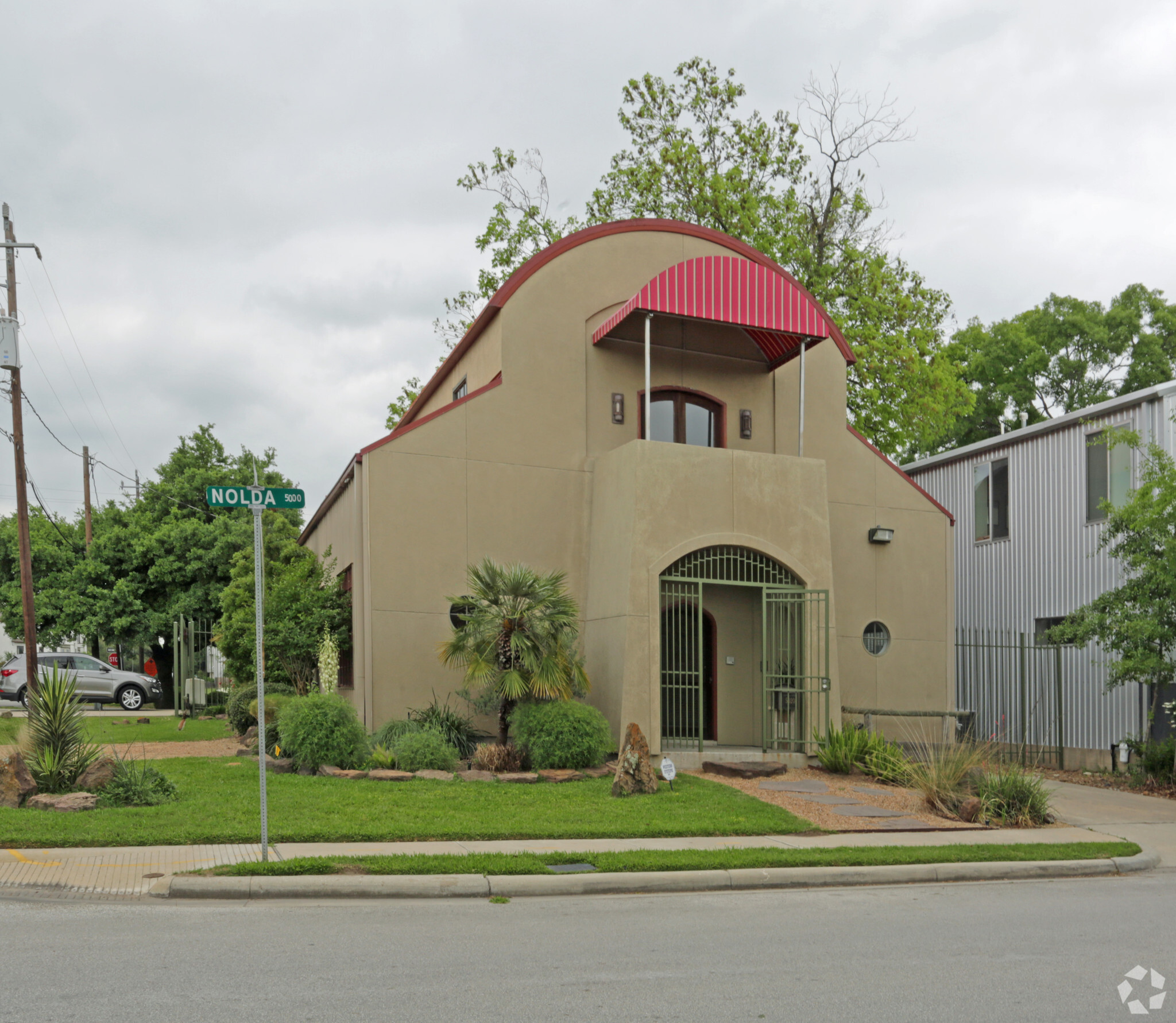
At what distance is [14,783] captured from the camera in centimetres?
1122

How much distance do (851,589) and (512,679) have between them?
7256 millimetres

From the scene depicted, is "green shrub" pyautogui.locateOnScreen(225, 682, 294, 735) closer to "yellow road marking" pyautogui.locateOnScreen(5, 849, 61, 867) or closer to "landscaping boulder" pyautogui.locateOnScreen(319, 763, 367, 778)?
"landscaping boulder" pyautogui.locateOnScreen(319, 763, 367, 778)

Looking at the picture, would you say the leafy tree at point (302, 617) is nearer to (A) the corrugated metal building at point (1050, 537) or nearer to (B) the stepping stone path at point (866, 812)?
(B) the stepping stone path at point (866, 812)

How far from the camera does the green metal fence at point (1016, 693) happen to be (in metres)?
20.1

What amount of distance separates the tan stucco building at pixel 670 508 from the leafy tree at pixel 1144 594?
3.56 meters

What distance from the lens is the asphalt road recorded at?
557 centimetres

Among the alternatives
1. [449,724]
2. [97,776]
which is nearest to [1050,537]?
[449,724]

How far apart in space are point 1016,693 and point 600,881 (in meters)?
14.8

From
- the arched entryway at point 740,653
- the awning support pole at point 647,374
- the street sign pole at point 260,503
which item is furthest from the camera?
the awning support pole at point 647,374

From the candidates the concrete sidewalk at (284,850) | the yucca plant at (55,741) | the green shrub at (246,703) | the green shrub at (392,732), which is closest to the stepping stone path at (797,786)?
the concrete sidewalk at (284,850)

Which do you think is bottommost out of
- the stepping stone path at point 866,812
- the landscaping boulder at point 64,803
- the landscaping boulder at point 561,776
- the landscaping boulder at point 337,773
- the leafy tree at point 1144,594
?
the stepping stone path at point 866,812

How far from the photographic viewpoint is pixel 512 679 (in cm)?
1440

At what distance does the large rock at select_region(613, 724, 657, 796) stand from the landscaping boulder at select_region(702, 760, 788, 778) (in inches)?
88.3

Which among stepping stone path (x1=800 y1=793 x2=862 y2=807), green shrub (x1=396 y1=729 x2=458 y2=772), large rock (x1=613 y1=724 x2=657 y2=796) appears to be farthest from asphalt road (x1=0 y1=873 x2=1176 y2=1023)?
green shrub (x1=396 y1=729 x2=458 y2=772)
